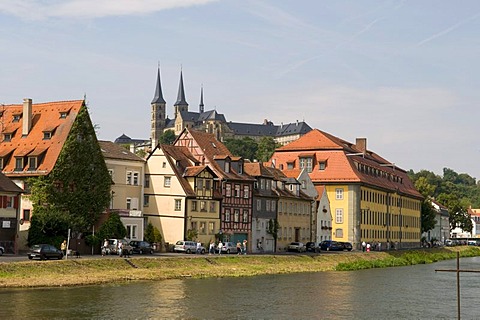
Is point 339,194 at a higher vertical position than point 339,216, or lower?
higher

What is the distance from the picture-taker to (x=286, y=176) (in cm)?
11112

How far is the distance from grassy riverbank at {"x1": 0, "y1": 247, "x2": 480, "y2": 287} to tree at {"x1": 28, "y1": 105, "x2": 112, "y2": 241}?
29.1 feet

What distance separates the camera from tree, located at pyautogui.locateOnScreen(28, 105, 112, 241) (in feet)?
242

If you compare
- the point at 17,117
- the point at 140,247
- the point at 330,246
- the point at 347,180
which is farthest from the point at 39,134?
the point at 347,180

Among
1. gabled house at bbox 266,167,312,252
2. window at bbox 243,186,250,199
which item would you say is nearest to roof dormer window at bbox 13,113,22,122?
window at bbox 243,186,250,199

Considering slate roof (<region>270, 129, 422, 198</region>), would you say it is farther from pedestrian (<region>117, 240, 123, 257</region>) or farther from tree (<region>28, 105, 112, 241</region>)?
pedestrian (<region>117, 240, 123, 257</region>)

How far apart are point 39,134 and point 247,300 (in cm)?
3756

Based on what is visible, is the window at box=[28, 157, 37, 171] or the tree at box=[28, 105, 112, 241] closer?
the tree at box=[28, 105, 112, 241]

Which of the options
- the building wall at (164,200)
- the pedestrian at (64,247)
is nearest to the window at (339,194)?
the building wall at (164,200)

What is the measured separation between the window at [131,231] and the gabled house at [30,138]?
36.8ft

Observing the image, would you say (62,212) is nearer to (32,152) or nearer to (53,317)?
(32,152)

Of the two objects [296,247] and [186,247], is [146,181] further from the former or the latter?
[296,247]

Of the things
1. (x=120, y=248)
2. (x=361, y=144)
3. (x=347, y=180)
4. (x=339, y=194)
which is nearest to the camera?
(x=120, y=248)

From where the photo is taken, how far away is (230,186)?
94375mm
